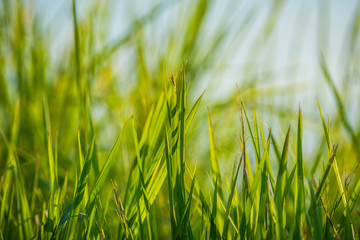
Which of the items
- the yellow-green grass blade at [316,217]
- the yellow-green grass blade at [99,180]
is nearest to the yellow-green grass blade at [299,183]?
the yellow-green grass blade at [316,217]

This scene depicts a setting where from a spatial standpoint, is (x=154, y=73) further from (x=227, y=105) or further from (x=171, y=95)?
(x=171, y=95)

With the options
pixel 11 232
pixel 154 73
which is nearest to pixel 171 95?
pixel 11 232

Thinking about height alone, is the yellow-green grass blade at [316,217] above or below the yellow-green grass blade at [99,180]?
below

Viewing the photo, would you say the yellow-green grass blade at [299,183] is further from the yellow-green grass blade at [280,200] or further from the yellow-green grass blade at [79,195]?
the yellow-green grass blade at [79,195]

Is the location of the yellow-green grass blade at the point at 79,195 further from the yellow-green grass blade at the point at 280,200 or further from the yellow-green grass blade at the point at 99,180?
the yellow-green grass blade at the point at 280,200

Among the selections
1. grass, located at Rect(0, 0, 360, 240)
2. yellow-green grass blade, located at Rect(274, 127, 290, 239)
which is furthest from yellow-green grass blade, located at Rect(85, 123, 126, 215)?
yellow-green grass blade, located at Rect(274, 127, 290, 239)

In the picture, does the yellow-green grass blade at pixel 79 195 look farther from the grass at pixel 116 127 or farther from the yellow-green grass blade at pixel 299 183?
the yellow-green grass blade at pixel 299 183

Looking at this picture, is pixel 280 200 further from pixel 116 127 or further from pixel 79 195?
pixel 116 127

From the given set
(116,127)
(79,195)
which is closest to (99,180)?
(79,195)

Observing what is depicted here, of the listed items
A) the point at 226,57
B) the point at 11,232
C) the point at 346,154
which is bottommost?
the point at 11,232

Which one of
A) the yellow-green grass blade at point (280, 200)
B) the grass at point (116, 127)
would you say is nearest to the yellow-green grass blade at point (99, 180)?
the grass at point (116, 127)

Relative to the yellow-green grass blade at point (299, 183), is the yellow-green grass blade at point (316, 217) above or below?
below
